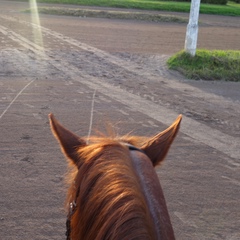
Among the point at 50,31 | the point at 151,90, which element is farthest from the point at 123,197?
the point at 50,31

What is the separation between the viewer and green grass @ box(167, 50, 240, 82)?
1237 centimetres

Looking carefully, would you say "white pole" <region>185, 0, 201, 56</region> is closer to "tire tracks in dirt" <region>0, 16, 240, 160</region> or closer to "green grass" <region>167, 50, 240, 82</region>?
"green grass" <region>167, 50, 240, 82</region>

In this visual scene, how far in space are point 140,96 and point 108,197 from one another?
8.06 m

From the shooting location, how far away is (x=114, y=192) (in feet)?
5.70

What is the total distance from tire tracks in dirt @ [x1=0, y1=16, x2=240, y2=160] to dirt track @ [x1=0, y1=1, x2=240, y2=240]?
0.02m

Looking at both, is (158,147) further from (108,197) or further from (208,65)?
(208,65)

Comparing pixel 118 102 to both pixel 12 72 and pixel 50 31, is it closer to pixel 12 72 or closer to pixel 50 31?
pixel 12 72

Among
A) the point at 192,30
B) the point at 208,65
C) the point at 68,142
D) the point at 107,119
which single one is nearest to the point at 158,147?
the point at 68,142

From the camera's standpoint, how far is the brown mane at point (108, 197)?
1604mm

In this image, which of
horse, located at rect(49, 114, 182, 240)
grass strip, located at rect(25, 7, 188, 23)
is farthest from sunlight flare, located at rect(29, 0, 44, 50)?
→ horse, located at rect(49, 114, 182, 240)

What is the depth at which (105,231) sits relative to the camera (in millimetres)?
1645

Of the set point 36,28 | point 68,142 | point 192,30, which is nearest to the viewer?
point 68,142

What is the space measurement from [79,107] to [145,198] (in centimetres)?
688

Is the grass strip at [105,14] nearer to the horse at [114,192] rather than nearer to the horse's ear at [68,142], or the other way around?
the horse's ear at [68,142]
